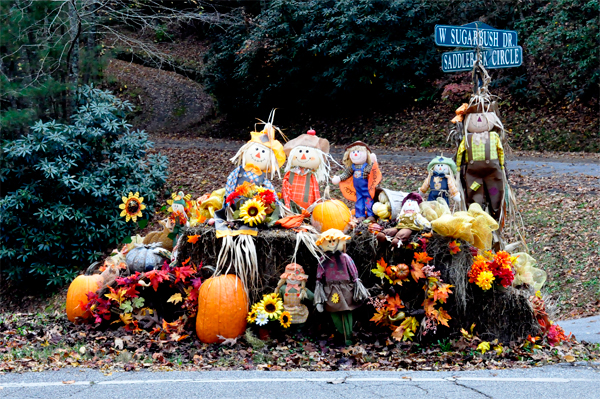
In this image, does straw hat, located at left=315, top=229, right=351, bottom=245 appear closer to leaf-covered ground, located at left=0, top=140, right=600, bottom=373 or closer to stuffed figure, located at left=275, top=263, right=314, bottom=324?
stuffed figure, located at left=275, top=263, right=314, bottom=324

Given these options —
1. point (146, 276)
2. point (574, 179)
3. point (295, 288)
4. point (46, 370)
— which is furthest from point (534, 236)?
point (46, 370)

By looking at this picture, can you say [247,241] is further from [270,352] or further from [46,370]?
[46,370]

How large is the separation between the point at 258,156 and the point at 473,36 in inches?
115

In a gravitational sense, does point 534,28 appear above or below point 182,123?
above

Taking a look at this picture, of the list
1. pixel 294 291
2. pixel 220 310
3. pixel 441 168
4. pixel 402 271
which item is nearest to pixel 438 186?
pixel 441 168

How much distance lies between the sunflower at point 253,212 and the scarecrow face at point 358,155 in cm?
124

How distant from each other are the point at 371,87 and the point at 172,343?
47.9ft

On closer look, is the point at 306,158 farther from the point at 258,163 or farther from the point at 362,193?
the point at 362,193

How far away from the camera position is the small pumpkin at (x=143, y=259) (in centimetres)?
699

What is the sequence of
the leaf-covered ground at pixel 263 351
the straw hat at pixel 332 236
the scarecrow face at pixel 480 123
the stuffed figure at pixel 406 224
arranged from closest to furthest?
the leaf-covered ground at pixel 263 351 < the straw hat at pixel 332 236 < the stuffed figure at pixel 406 224 < the scarecrow face at pixel 480 123

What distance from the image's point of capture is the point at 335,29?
62.3 ft

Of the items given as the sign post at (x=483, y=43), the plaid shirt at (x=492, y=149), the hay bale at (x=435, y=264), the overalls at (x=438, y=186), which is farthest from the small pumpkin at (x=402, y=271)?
the sign post at (x=483, y=43)

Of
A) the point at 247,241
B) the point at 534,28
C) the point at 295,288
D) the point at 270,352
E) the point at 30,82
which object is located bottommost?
Answer: the point at 270,352

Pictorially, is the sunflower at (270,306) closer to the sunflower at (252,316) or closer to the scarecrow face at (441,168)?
the sunflower at (252,316)
